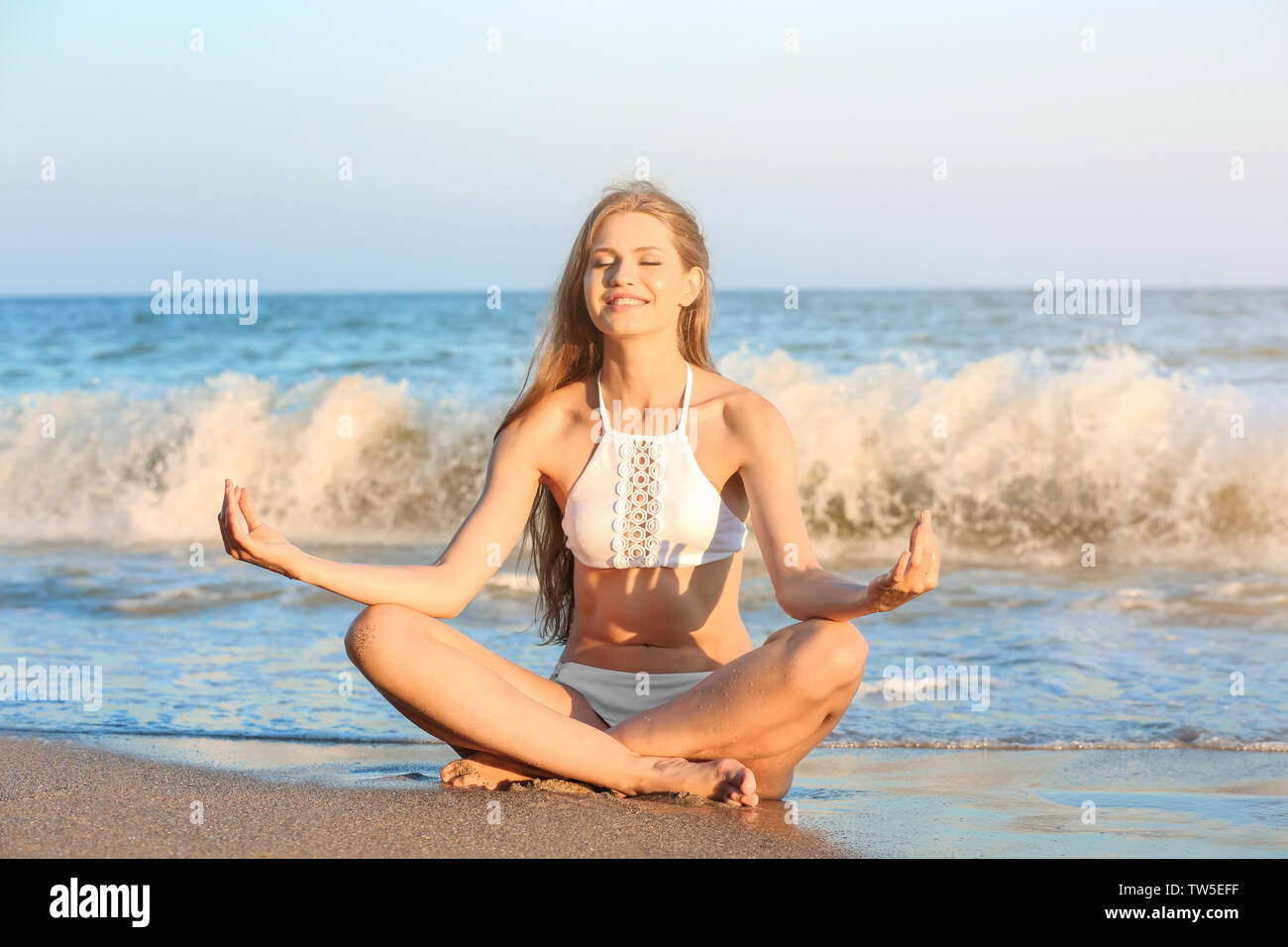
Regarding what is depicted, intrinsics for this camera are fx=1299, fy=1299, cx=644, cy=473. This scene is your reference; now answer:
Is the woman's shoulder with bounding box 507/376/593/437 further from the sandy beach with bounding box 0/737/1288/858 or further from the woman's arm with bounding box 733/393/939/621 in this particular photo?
the sandy beach with bounding box 0/737/1288/858

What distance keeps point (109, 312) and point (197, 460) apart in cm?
1939

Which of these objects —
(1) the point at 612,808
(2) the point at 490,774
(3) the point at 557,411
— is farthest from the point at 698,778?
(3) the point at 557,411

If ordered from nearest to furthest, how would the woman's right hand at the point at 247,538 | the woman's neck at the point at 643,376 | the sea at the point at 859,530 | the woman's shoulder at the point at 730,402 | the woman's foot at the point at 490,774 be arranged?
the woman's right hand at the point at 247,538
the woman's foot at the point at 490,774
the woman's shoulder at the point at 730,402
the woman's neck at the point at 643,376
the sea at the point at 859,530

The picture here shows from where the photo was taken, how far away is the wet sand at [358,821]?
10.4 ft

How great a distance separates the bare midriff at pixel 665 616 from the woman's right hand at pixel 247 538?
1000 mm

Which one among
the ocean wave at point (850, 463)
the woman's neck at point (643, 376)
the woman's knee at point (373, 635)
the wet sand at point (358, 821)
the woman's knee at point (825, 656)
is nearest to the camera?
the wet sand at point (358, 821)

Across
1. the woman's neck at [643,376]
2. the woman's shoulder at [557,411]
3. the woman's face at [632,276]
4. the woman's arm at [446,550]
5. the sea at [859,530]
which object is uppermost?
the woman's face at [632,276]

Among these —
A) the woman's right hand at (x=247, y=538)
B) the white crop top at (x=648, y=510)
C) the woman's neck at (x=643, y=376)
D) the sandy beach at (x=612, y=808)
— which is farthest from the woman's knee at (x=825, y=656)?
the woman's right hand at (x=247, y=538)

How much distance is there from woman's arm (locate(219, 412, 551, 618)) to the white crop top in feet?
0.64

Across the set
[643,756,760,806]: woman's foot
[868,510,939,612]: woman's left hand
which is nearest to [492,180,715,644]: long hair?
[643,756,760,806]: woman's foot

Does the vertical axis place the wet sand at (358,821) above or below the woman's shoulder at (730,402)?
below

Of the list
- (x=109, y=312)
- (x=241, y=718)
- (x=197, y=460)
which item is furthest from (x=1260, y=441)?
(x=109, y=312)

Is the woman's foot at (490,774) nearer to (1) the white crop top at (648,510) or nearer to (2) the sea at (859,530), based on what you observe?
(1) the white crop top at (648,510)

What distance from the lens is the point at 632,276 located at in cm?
397
